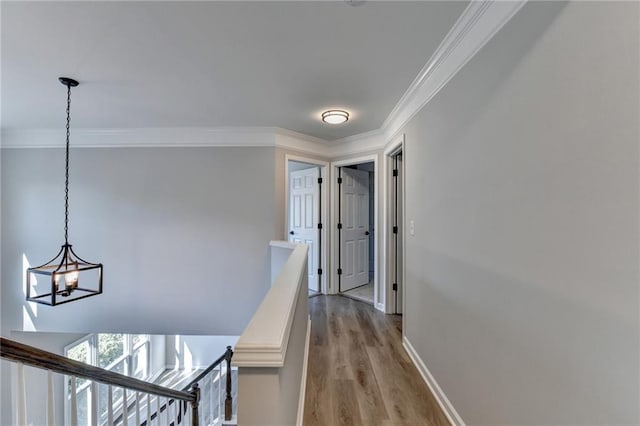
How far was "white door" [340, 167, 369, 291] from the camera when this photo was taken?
14.4 feet

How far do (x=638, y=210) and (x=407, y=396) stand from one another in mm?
1809

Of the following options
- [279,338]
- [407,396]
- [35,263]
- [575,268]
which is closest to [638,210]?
[575,268]

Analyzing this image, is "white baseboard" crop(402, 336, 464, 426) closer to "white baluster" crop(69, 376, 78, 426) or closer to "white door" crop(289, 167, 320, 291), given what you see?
"white baluster" crop(69, 376, 78, 426)

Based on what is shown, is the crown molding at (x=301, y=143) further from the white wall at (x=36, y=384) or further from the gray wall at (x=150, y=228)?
the white wall at (x=36, y=384)

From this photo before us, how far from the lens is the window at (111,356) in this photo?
418 cm

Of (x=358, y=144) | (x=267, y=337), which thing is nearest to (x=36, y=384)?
(x=267, y=337)

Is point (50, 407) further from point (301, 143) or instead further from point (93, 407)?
point (301, 143)

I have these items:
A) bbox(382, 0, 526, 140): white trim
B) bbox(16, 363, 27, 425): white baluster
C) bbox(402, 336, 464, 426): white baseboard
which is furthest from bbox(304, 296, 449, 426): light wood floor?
bbox(382, 0, 526, 140): white trim

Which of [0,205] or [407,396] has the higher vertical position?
[0,205]

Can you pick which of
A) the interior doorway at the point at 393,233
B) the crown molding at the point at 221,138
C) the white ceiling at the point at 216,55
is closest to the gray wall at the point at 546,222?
the white ceiling at the point at 216,55

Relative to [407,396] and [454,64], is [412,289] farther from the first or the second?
[454,64]

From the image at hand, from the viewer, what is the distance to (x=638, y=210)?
732 mm

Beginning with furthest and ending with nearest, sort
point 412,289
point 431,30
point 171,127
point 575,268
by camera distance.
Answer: point 171,127
point 412,289
point 431,30
point 575,268

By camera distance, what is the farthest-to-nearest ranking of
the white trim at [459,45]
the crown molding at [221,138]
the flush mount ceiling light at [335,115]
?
the crown molding at [221,138] < the flush mount ceiling light at [335,115] < the white trim at [459,45]
